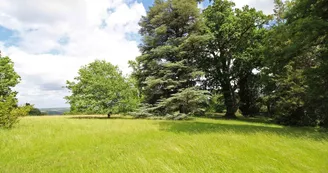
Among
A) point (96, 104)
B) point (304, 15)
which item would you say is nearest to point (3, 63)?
point (96, 104)

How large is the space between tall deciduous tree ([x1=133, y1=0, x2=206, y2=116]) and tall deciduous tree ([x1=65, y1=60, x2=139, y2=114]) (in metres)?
2.45

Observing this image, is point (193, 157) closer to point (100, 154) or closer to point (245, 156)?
point (245, 156)

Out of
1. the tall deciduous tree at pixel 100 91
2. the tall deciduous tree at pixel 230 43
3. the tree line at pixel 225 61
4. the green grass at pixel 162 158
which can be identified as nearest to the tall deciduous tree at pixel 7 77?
the tall deciduous tree at pixel 100 91

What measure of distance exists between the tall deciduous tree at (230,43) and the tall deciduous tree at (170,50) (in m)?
3.70

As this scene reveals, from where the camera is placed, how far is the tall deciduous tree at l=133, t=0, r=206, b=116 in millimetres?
22688

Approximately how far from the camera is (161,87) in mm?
23938

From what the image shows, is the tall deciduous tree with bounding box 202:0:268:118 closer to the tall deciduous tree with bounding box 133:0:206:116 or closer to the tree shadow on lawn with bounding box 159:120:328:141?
the tall deciduous tree with bounding box 133:0:206:116

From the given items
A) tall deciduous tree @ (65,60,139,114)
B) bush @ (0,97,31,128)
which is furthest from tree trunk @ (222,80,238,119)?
bush @ (0,97,31,128)

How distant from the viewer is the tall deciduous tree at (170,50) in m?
22.7

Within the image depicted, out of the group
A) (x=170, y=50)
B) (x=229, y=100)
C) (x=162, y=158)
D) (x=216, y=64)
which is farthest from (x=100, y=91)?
(x=162, y=158)

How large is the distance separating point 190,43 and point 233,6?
11.1 m

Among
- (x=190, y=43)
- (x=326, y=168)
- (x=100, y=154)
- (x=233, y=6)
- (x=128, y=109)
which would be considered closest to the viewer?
(x=326, y=168)

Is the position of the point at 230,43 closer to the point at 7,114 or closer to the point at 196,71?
the point at 196,71

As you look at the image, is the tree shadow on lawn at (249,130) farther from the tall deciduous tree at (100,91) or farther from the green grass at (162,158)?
the tall deciduous tree at (100,91)
